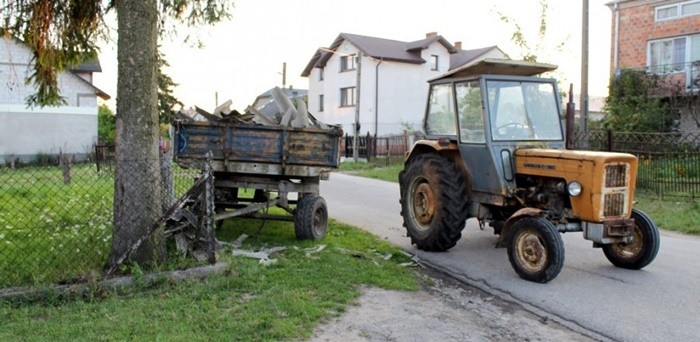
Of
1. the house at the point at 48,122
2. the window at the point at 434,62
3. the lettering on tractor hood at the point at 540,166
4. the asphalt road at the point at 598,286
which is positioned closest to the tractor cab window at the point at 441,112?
the lettering on tractor hood at the point at 540,166

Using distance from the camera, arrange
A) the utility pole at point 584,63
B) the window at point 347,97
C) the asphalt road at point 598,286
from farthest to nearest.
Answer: the window at point 347,97
the utility pole at point 584,63
the asphalt road at point 598,286

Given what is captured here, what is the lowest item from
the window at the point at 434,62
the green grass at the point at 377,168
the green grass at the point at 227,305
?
the green grass at the point at 227,305

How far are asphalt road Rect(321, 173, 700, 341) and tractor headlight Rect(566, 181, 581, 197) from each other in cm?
97

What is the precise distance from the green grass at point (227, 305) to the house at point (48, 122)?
2808cm

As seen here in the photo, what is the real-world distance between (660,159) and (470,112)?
8.74m

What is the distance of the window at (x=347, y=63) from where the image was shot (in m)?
44.0

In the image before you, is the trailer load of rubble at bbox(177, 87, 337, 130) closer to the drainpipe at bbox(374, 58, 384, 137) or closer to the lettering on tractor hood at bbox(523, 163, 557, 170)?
the lettering on tractor hood at bbox(523, 163, 557, 170)

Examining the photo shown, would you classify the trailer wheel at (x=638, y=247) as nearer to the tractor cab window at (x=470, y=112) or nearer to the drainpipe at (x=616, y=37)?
the tractor cab window at (x=470, y=112)

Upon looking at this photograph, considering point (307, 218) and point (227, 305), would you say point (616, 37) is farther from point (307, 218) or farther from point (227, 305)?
point (227, 305)

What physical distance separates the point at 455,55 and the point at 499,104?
4098 centimetres

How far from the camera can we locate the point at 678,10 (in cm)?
2509

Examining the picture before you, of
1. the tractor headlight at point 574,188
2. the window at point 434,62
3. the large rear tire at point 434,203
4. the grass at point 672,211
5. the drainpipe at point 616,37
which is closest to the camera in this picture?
the tractor headlight at point 574,188

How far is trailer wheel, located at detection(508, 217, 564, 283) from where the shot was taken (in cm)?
693

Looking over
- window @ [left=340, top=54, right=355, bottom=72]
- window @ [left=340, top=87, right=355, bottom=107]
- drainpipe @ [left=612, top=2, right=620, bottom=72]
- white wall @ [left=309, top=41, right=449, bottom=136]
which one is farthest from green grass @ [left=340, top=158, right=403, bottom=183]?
window @ [left=340, top=54, right=355, bottom=72]
